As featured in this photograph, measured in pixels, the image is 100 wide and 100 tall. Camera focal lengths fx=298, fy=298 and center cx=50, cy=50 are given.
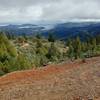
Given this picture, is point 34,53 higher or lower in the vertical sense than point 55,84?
lower

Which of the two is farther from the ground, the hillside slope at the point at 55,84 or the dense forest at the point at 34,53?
the hillside slope at the point at 55,84

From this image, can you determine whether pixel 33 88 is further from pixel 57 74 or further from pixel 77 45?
pixel 77 45

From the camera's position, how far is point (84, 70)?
2112 centimetres

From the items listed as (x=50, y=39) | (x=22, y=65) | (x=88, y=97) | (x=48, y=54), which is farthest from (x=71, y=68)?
(x=50, y=39)

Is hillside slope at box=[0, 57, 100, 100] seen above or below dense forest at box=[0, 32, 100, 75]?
above

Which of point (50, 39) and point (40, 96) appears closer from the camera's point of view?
point (40, 96)

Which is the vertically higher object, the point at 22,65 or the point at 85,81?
the point at 85,81

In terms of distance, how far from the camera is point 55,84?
18.0 meters

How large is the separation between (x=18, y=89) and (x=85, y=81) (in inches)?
160

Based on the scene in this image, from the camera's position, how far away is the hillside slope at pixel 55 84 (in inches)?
621

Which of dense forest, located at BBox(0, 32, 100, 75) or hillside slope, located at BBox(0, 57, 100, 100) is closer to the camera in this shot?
hillside slope, located at BBox(0, 57, 100, 100)

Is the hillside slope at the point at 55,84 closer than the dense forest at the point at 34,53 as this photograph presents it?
Yes

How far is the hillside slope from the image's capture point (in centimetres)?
1577

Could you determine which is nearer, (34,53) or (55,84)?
(55,84)
